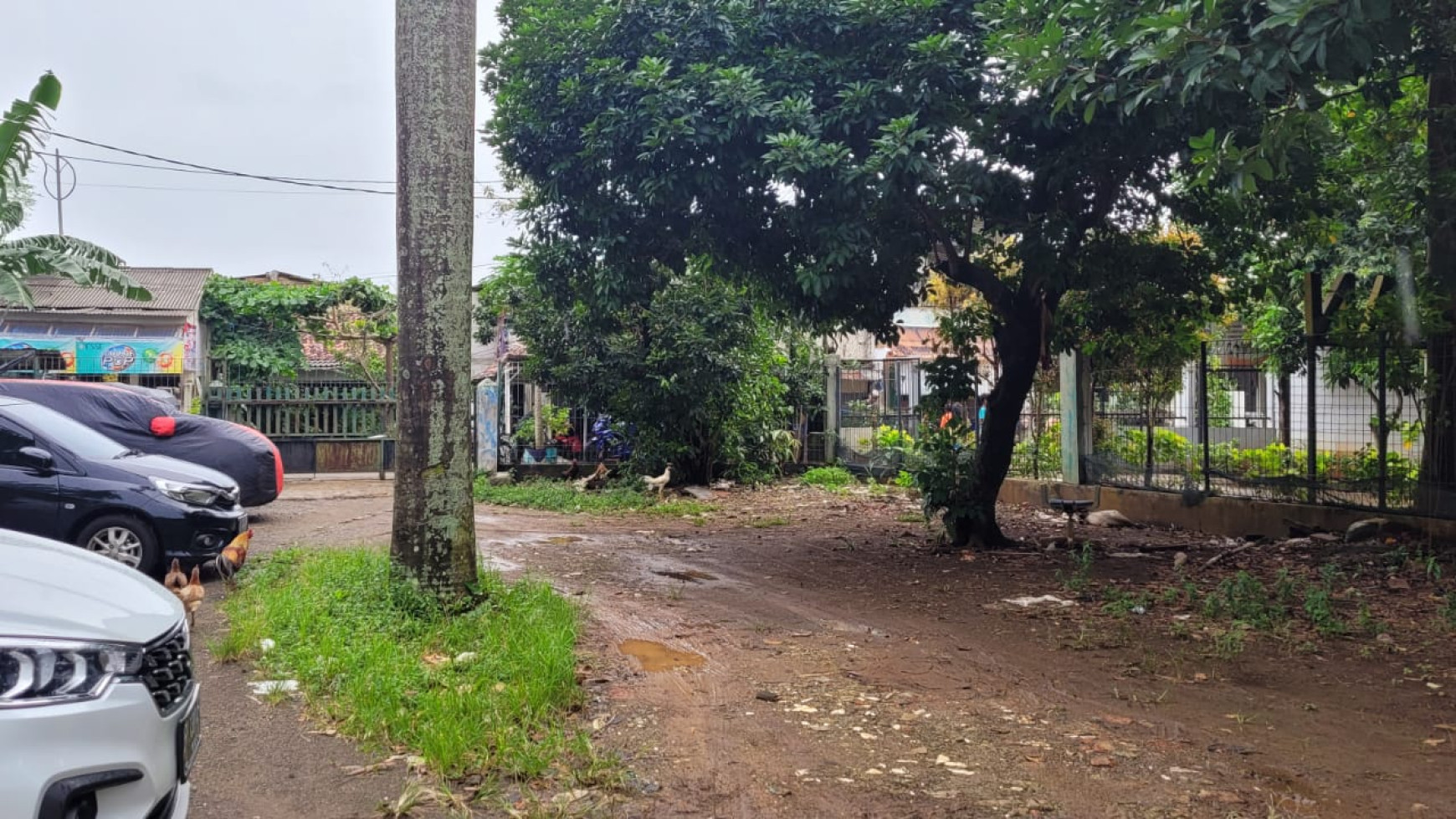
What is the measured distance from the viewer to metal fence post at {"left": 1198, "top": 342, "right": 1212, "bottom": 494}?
11680 millimetres

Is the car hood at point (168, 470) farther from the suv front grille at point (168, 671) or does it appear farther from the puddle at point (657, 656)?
the suv front grille at point (168, 671)

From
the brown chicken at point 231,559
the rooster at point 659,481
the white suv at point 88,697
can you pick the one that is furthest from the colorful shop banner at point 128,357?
the white suv at point 88,697

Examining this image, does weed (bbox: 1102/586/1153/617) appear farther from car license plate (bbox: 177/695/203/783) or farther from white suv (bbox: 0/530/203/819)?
white suv (bbox: 0/530/203/819)

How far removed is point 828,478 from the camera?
17.5m

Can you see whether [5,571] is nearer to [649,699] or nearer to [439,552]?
[649,699]

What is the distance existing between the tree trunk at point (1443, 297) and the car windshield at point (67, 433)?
11414 mm

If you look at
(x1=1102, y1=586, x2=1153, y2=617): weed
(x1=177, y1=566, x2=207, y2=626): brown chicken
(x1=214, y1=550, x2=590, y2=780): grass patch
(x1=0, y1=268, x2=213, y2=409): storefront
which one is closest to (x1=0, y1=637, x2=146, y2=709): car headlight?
(x1=214, y1=550, x2=590, y2=780): grass patch

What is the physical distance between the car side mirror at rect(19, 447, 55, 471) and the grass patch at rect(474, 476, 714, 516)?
7.08 metres

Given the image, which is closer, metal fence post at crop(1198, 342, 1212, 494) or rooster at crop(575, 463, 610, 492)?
metal fence post at crop(1198, 342, 1212, 494)

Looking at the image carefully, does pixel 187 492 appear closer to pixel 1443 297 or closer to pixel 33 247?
pixel 33 247

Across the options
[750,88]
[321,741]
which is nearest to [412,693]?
[321,741]

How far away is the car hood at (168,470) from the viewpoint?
26.6ft

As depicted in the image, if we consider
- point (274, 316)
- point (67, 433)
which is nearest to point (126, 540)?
point (67, 433)

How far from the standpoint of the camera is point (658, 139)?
26.2ft
